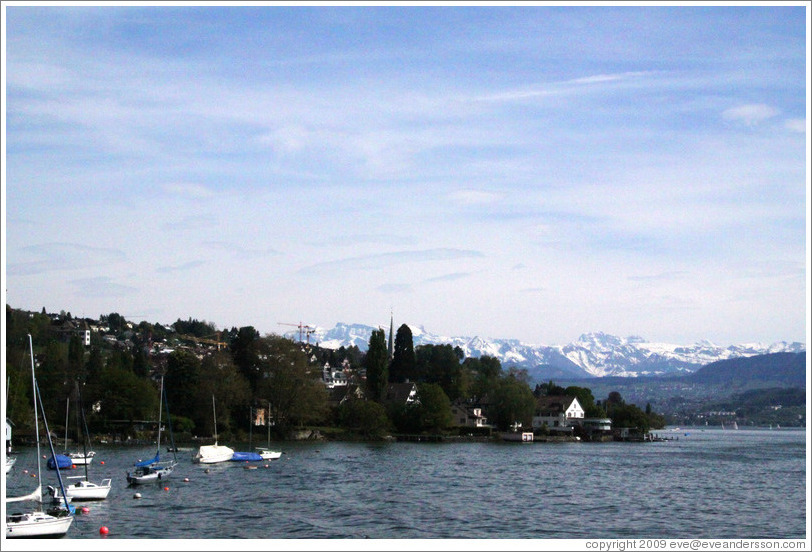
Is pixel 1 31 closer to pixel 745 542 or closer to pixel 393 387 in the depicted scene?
pixel 745 542

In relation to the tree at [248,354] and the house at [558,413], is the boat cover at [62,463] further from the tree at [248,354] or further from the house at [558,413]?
the house at [558,413]

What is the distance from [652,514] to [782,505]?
986 centimetres

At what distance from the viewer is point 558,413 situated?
135250mm

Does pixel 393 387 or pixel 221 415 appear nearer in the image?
pixel 221 415

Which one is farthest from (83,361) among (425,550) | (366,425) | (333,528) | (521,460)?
(425,550)

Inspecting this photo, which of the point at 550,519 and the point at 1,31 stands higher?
the point at 1,31

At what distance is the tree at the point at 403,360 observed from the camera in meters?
132

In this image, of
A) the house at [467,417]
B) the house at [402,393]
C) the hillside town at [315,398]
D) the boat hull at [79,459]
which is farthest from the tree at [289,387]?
the house at [467,417]

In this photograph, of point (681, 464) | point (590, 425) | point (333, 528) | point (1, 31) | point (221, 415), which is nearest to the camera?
point (1, 31)

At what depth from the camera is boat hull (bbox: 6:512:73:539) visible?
29.3 metres

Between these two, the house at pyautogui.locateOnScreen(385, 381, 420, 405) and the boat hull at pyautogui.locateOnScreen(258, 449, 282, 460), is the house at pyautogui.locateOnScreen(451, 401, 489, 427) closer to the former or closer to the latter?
the house at pyautogui.locateOnScreen(385, 381, 420, 405)

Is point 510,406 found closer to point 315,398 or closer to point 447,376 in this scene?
point 447,376

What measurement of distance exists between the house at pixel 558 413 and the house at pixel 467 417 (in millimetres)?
10446

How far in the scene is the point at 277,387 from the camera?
320 feet
